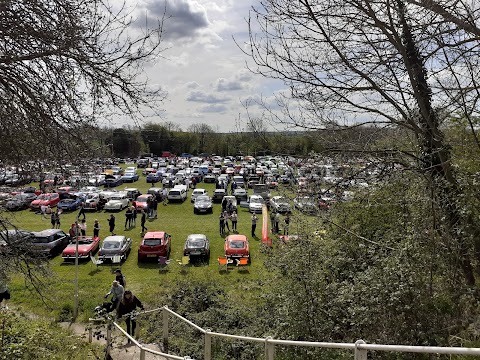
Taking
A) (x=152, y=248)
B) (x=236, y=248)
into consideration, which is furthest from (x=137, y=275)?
(x=236, y=248)

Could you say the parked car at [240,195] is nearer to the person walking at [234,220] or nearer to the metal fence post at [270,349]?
the person walking at [234,220]

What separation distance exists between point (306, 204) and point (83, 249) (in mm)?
15661

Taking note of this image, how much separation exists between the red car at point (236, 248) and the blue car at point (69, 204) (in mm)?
Result: 17010

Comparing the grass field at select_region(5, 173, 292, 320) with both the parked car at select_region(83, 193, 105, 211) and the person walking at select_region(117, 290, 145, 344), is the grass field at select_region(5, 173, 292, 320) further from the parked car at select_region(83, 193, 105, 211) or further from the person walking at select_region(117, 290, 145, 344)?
the parked car at select_region(83, 193, 105, 211)

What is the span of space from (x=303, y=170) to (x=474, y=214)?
8.91 ft

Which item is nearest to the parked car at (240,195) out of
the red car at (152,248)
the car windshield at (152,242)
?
the red car at (152,248)

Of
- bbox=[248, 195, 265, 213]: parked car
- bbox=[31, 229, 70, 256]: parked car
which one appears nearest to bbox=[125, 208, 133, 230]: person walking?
bbox=[31, 229, 70, 256]: parked car

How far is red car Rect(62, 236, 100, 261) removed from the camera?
19.5 metres

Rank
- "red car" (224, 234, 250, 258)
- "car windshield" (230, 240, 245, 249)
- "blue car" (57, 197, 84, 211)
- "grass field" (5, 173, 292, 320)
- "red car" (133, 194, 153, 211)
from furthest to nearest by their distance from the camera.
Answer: "blue car" (57, 197, 84, 211)
"red car" (133, 194, 153, 211)
"car windshield" (230, 240, 245, 249)
"red car" (224, 234, 250, 258)
"grass field" (5, 173, 292, 320)

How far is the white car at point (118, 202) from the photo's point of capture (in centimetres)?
3275

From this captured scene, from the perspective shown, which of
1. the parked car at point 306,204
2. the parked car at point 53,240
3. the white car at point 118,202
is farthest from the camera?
the white car at point 118,202

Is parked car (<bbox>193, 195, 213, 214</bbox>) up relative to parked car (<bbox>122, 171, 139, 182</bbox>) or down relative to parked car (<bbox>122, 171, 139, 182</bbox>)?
down

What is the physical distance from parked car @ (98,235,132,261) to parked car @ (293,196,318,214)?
45.6ft

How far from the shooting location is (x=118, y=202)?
109 feet
